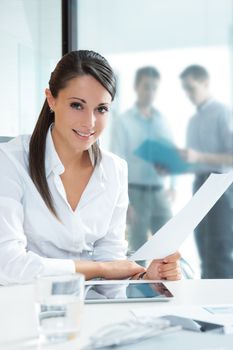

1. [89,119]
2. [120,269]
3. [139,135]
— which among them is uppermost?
[89,119]

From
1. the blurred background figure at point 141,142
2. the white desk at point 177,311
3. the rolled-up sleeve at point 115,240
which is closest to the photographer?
the white desk at point 177,311

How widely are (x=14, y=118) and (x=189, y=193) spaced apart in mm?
1176

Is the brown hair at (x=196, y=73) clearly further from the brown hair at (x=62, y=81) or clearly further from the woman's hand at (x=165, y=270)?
the woman's hand at (x=165, y=270)

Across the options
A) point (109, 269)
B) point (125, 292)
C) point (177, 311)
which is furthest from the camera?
point (109, 269)

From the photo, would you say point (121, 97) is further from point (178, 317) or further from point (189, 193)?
point (178, 317)

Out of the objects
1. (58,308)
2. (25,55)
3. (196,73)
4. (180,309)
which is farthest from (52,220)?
(196,73)

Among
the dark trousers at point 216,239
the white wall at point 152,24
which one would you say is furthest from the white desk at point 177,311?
the white wall at point 152,24

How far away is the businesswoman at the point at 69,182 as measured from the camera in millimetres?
1562

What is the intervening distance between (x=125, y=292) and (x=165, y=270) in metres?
0.23

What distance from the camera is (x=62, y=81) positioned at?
1662 mm

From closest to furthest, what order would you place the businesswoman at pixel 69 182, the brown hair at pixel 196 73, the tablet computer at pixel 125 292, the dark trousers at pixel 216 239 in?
the tablet computer at pixel 125 292, the businesswoman at pixel 69 182, the dark trousers at pixel 216 239, the brown hair at pixel 196 73

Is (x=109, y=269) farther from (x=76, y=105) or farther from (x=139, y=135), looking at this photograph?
(x=139, y=135)

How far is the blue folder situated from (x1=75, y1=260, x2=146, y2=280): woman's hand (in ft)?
7.22

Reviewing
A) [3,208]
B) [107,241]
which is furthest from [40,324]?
[107,241]
